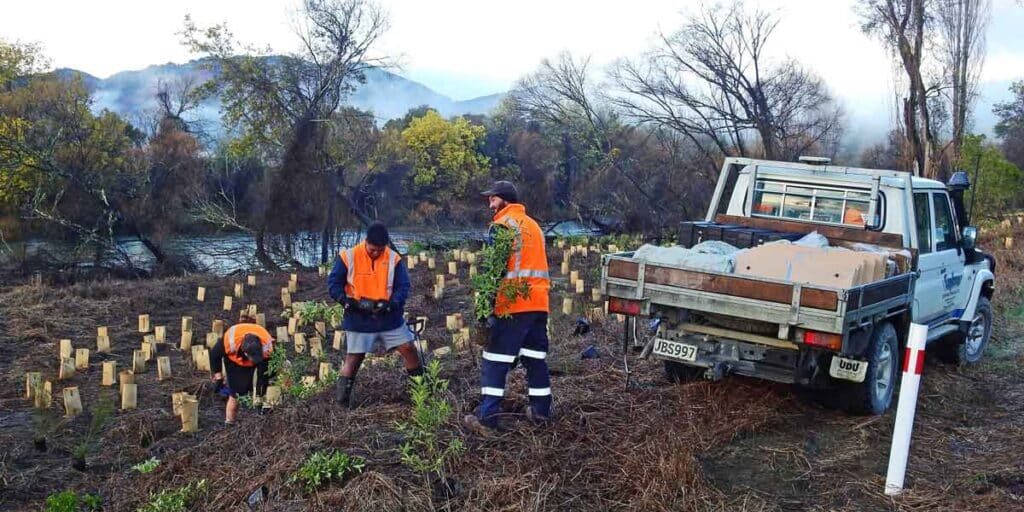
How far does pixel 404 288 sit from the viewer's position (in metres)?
6.29

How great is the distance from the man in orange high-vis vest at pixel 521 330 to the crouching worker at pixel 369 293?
1.30 meters

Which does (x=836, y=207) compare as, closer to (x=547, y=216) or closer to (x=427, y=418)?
(x=427, y=418)

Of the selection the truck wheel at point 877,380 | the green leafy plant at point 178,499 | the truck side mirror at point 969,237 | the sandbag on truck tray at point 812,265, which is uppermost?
the truck side mirror at point 969,237

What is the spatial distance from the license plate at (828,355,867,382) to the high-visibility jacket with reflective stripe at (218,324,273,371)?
4.66 m

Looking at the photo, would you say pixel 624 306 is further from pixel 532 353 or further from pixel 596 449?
pixel 596 449

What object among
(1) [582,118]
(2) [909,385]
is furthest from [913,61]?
(2) [909,385]

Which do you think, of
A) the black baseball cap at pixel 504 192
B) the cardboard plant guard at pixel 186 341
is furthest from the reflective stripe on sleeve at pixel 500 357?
A: the cardboard plant guard at pixel 186 341

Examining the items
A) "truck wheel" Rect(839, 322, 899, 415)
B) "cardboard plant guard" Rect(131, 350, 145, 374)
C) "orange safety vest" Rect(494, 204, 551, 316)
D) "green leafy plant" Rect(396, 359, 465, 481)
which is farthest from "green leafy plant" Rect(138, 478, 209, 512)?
"cardboard plant guard" Rect(131, 350, 145, 374)

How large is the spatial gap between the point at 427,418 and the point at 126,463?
11.1 ft

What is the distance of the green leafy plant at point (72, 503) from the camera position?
4.75 metres

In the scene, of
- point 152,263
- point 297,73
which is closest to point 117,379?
point 152,263

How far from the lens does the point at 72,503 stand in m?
4.84

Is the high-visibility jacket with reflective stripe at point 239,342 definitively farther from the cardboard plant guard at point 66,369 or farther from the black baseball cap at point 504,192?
the cardboard plant guard at point 66,369

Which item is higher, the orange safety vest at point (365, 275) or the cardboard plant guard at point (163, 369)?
the orange safety vest at point (365, 275)
